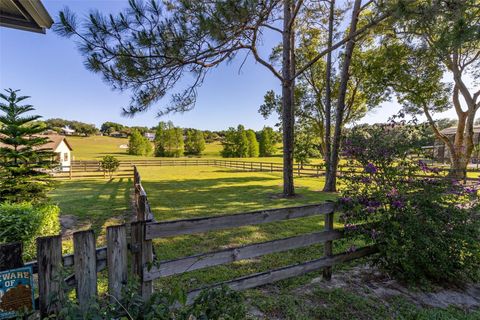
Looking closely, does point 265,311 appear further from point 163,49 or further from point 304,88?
point 304,88

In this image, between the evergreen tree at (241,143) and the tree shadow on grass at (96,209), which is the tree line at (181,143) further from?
the tree shadow on grass at (96,209)

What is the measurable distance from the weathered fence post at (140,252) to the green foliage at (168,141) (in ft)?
155

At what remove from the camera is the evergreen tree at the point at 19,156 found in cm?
446

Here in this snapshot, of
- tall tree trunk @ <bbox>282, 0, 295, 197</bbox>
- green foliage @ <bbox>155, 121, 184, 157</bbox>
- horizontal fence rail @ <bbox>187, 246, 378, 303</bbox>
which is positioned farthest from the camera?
green foliage @ <bbox>155, 121, 184, 157</bbox>

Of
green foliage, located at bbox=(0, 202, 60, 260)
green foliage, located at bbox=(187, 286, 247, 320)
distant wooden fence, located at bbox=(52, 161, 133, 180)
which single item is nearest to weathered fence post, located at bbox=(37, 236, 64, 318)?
green foliage, located at bbox=(187, 286, 247, 320)

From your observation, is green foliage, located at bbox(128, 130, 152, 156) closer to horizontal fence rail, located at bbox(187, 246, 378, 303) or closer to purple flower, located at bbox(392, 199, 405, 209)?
horizontal fence rail, located at bbox(187, 246, 378, 303)

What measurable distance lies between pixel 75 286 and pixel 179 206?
6867 mm

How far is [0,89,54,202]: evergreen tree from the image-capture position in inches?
175

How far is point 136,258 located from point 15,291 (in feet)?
2.45

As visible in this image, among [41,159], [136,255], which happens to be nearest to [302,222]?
[136,255]

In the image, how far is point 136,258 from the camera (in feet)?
6.84

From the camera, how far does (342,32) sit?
37.4 ft

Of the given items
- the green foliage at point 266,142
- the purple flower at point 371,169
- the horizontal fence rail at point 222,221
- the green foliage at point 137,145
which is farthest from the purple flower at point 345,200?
the green foliage at point 137,145

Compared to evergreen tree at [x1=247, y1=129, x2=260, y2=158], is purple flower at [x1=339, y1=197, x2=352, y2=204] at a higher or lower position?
lower
